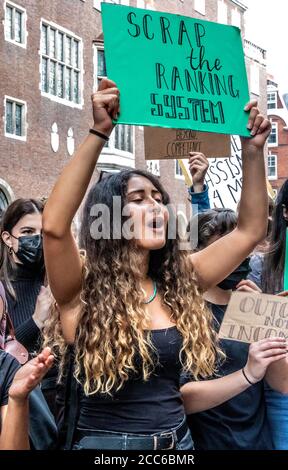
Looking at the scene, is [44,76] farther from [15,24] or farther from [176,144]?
[176,144]

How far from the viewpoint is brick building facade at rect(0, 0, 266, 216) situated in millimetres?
17453

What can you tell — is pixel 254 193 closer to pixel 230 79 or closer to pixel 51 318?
pixel 230 79

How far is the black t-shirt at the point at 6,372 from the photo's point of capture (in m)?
2.21

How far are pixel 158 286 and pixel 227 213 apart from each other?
0.74m

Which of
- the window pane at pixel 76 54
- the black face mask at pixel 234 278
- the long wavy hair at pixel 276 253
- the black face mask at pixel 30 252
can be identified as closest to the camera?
the black face mask at pixel 234 278

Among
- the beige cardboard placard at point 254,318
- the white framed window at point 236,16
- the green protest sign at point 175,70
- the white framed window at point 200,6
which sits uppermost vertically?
the white framed window at point 200,6

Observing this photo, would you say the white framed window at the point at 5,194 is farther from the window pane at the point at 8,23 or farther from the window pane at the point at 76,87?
the window pane at the point at 76,87

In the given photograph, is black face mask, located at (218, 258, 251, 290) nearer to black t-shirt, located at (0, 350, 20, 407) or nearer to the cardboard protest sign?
black t-shirt, located at (0, 350, 20, 407)

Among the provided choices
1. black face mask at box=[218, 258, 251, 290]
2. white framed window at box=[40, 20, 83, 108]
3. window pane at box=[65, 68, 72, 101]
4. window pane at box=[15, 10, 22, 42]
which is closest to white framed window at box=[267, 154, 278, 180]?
white framed window at box=[40, 20, 83, 108]

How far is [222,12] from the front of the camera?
16.1 meters

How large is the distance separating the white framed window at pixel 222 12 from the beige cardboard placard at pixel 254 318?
1183cm

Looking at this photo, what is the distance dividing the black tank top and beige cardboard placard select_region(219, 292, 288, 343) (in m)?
0.29

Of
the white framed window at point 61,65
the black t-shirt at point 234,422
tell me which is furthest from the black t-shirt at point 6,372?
the white framed window at point 61,65

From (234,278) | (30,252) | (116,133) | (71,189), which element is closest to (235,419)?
(234,278)
